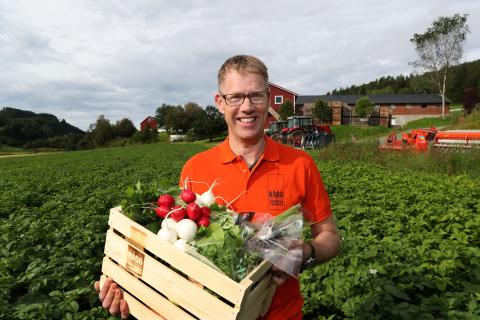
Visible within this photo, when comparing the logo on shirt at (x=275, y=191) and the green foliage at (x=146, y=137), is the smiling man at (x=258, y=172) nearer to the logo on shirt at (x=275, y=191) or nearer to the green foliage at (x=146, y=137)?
the logo on shirt at (x=275, y=191)

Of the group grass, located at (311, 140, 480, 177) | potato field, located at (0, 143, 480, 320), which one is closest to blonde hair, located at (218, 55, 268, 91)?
potato field, located at (0, 143, 480, 320)

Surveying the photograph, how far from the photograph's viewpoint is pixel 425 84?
50.8 metres

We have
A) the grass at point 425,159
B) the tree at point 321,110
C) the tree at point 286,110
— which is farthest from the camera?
the tree at point 286,110

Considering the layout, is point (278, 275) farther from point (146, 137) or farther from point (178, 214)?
point (146, 137)

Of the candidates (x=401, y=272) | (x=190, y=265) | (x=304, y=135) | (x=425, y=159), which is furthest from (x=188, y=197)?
(x=304, y=135)

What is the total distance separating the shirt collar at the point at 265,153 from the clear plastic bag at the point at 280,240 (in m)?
0.54

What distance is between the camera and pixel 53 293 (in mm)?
3527

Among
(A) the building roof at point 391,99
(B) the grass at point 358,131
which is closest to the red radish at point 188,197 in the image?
(B) the grass at point 358,131

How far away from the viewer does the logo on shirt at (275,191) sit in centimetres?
219

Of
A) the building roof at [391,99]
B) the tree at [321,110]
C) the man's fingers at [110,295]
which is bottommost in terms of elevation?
the man's fingers at [110,295]

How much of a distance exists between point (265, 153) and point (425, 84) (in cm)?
5577

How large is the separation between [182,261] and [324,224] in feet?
3.22

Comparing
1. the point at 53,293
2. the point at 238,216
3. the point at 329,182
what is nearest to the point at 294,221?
the point at 238,216

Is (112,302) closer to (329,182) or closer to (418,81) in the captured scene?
(329,182)
